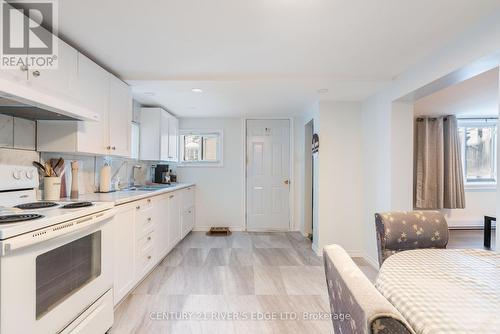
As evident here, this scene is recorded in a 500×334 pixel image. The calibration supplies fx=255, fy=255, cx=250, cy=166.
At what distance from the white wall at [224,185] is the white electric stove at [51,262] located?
303cm

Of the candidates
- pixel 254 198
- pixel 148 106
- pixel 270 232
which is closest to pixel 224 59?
pixel 148 106

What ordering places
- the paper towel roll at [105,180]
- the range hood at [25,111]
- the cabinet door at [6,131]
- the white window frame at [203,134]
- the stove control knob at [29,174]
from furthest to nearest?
the white window frame at [203,134] < the paper towel roll at [105,180] < the stove control knob at [29,174] < the cabinet door at [6,131] < the range hood at [25,111]

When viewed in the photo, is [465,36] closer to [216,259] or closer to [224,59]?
[224,59]

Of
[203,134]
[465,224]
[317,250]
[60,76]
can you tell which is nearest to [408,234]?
[317,250]

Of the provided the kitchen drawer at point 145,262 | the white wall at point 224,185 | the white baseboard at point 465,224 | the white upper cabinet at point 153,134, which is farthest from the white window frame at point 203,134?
the white baseboard at point 465,224

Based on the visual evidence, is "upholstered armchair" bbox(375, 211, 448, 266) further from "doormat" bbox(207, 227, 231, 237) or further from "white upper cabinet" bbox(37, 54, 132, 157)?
"doormat" bbox(207, 227, 231, 237)

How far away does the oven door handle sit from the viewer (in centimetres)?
111

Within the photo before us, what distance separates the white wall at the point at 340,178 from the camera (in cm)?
354

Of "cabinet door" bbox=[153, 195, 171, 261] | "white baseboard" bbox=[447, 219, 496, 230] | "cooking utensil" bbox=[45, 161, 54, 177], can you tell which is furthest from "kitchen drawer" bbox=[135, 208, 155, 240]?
"white baseboard" bbox=[447, 219, 496, 230]

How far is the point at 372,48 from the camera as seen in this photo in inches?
A: 82.9

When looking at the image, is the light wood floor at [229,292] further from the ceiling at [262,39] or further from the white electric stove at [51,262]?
the ceiling at [262,39]

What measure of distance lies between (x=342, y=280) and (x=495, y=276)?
2.82ft

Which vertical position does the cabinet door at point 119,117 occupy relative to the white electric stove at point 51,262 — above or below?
above

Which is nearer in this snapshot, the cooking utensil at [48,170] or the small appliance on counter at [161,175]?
the cooking utensil at [48,170]
